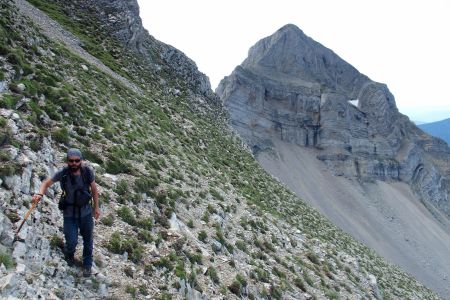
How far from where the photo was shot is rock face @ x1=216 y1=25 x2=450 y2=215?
12950 centimetres

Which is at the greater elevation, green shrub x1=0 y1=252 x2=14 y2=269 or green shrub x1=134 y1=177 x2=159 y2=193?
green shrub x1=134 y1=177 x2=159 y2=193

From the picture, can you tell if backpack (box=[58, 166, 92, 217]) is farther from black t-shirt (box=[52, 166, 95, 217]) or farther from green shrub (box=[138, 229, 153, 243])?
green shrub (box=[138, 229, 153, 243])

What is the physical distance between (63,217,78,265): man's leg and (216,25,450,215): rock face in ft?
361

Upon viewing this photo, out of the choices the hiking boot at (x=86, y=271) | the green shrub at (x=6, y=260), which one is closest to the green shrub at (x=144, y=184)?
the hiking boot at (x=86, y=271)

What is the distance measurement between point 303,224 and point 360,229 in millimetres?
68394

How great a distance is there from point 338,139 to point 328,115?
842 cm

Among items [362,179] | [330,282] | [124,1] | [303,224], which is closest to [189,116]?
[303,224]

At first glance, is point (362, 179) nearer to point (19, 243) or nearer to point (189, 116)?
point (189, 116)

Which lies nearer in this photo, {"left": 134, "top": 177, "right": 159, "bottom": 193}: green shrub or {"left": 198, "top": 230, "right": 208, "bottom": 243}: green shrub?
{"left": 134, "top": 177, "right": 159, "bottom": 193}: green shrub

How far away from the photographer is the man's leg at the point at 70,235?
10453mm

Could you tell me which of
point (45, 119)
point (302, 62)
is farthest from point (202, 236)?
point (302, 62)

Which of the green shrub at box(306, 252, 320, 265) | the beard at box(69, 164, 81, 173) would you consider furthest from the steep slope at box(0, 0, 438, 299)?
the beard at box(69, 164, 81, 173)

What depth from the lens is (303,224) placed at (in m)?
36.8

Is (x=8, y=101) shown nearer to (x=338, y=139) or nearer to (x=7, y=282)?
(x=7, y=282)
